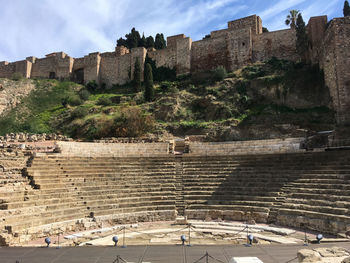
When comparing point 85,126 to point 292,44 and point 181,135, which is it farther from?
point 292,44

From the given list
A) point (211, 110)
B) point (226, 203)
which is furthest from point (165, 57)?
point (226, 203)

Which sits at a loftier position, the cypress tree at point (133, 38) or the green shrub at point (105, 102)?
the cypress tree at point (133, 38)

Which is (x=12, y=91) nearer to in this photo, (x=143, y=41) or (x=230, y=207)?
(x=143, y=41)

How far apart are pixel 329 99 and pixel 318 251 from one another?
1750 cm

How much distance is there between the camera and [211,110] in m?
24.0

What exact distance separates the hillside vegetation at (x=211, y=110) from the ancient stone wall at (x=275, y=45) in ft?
6.21

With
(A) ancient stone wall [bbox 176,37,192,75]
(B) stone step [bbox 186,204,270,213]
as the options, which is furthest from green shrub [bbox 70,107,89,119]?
(B) stone step [bbox 186,204,270,213]

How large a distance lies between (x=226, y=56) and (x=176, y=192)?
23.0m

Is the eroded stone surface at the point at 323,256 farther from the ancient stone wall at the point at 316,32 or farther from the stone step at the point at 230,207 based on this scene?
the ancient stone wall at the point at 316,32

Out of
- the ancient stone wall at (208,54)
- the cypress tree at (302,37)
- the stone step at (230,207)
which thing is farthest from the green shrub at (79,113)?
the cypress tree at (302,37)

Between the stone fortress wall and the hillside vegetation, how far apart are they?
213 centimetres

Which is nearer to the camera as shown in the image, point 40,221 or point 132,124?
point 40,221

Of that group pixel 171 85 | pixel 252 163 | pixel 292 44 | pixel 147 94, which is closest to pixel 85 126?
pixel 147 94

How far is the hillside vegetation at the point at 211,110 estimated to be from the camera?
804 inches
